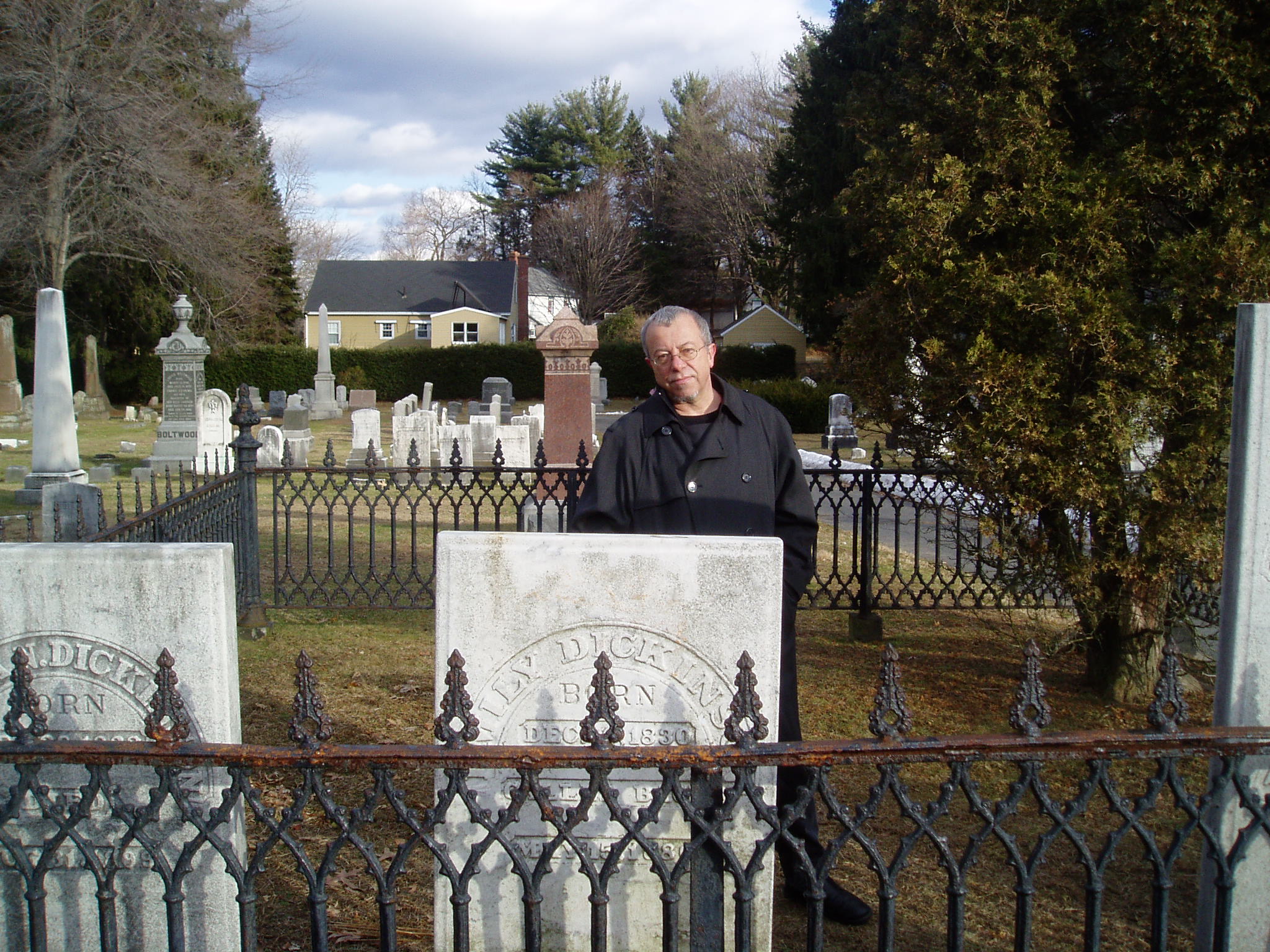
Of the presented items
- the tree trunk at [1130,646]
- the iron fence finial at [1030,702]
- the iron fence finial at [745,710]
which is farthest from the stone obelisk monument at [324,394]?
the iron fence finial at [1030,702]

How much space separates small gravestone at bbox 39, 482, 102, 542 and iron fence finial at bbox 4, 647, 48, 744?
2.13 metres

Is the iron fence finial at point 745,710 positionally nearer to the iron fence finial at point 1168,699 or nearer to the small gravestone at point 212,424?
the iron fence finial at point 1168,699

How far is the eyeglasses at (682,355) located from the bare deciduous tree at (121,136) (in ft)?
84.4

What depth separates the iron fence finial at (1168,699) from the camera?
2.14 metres

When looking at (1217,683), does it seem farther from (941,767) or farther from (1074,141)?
(1074,141)

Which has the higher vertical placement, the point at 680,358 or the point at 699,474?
the point at 680,358

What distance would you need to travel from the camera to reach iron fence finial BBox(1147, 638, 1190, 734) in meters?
2.14

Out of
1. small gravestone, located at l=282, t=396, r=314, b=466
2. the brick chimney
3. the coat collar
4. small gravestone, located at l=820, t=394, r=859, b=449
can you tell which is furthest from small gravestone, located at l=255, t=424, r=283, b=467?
the brick chimney

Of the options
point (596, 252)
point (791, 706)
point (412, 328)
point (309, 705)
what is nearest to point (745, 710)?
point (309, 705)

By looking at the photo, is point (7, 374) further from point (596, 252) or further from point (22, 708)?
point (22, 708)

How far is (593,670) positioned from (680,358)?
1098 millimetres

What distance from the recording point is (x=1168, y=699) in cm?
225

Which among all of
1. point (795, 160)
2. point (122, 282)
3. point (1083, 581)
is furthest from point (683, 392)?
point (122, 282)

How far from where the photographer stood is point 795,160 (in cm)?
2697
